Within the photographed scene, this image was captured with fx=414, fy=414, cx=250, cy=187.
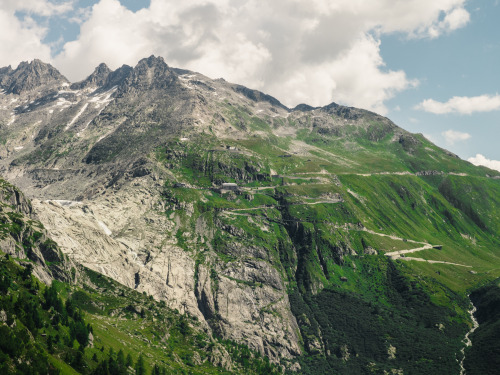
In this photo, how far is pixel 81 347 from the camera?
15488cm

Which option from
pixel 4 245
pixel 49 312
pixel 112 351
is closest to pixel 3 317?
pixel 49 312

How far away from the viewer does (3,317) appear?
123562 millimetres

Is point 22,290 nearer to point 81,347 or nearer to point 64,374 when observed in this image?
point 81,347

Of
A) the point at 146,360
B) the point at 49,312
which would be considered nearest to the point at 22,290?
the point at 49,312

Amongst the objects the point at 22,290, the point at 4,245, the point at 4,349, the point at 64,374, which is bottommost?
the point at 64,374

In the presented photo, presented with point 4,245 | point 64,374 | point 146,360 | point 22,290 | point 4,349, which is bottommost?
point 146,360

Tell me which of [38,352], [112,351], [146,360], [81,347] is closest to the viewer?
[38,352]

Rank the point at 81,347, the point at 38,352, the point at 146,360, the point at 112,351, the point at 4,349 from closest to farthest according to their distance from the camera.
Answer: the point at 4,349
the point at 38,352
the point at 81,347
the point at 112,351
the point at 146,360

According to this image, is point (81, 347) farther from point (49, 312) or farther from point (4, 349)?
point (4, 349)

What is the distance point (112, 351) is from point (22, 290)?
4419 centimetres

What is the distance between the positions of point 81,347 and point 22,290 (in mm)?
30903

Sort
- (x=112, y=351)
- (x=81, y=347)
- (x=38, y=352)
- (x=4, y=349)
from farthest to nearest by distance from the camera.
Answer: (x=112, y=351) < (x=81, y=347) < (x=38, y=352) < (x=4, y=349)

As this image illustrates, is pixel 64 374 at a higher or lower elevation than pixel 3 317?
lower

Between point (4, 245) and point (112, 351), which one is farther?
point (4, 245)
